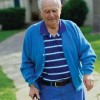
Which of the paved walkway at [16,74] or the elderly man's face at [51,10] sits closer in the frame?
the elderly man's face at [51,10]

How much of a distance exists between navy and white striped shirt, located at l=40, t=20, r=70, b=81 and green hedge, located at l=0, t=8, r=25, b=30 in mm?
20495

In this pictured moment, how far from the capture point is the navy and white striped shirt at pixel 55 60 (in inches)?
→ 159

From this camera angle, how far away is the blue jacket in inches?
159

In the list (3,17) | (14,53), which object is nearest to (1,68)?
(14,53)

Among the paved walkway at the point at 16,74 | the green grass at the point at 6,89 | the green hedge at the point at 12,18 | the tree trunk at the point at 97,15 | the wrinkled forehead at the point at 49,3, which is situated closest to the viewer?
the wrinkled forehead at the point at 49,3

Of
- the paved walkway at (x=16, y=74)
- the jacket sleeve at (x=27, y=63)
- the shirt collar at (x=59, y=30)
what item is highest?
the shirt collar at (x=59, y=30)

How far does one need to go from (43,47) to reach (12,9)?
20801 mm

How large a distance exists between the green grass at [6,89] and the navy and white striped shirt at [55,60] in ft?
10.8

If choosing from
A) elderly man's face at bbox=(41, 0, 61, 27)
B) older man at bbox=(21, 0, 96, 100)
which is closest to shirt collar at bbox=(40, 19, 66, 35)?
older man at bbox=(21, 0, 96, 100)

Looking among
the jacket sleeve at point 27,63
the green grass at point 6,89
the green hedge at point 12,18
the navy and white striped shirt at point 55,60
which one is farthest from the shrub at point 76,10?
the navy and white striped shirt at point 55,60

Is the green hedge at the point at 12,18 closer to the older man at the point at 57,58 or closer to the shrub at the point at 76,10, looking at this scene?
the shrub at the point at 76,10

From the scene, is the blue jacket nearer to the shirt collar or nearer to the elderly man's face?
the shirt collar

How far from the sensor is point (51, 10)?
395cm

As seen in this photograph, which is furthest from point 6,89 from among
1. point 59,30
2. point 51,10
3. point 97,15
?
point 97,15
